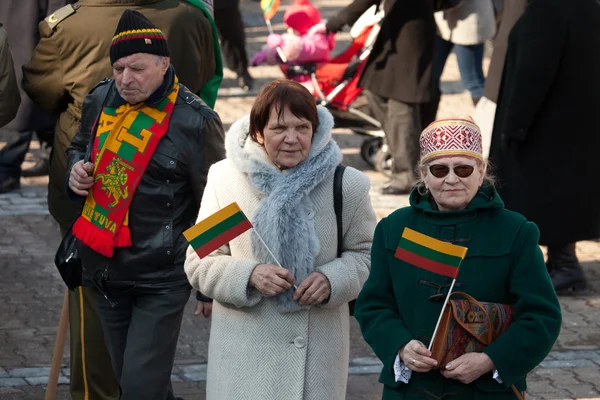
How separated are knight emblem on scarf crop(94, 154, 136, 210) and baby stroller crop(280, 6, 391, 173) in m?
5.85

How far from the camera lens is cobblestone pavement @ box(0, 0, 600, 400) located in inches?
259

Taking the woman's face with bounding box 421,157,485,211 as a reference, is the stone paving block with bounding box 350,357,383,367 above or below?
below

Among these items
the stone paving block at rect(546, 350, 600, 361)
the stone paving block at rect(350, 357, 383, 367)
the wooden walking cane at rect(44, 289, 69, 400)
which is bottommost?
the stone paving block at rect(350, 357, 383, 367)

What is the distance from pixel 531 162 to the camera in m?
8.11

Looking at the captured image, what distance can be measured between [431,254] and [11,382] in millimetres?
3342

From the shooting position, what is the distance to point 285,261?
444 cm

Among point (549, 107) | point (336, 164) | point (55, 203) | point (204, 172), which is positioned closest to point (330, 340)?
point (336, 164)

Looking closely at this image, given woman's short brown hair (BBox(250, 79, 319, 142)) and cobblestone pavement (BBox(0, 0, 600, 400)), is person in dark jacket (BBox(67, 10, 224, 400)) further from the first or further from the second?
cobblestone pavement (BBox(0, 0, 600, 400))

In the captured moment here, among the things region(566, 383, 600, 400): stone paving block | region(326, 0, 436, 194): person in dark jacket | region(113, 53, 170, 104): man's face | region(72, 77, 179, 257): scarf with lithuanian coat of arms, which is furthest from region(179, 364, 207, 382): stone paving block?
region(326, 0, 436, 194): person in dark jacket

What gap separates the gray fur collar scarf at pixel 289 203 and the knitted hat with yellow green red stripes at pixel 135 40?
28.6 inches

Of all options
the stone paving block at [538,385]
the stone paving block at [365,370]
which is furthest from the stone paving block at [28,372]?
the stone paving block at [538,385]

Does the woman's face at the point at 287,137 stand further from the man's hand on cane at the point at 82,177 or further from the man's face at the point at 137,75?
the man's hand on cane at the point at 82,177

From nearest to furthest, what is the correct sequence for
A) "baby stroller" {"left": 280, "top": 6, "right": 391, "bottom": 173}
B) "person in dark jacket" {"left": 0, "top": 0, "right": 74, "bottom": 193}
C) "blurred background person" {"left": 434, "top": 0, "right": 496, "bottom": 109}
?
"person in dark jacket" {"left": 0, "top": 0, "right": 74, "bottom": 193} → "blurred background person" {"left": 434, "top": 0, "right": 496, "bottom": 109} → "baby stroller" {"left": 280, "top": 6, "right": 391, "bottom": 173}

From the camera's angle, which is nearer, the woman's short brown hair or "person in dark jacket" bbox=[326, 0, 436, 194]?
the woman's short brown hair
